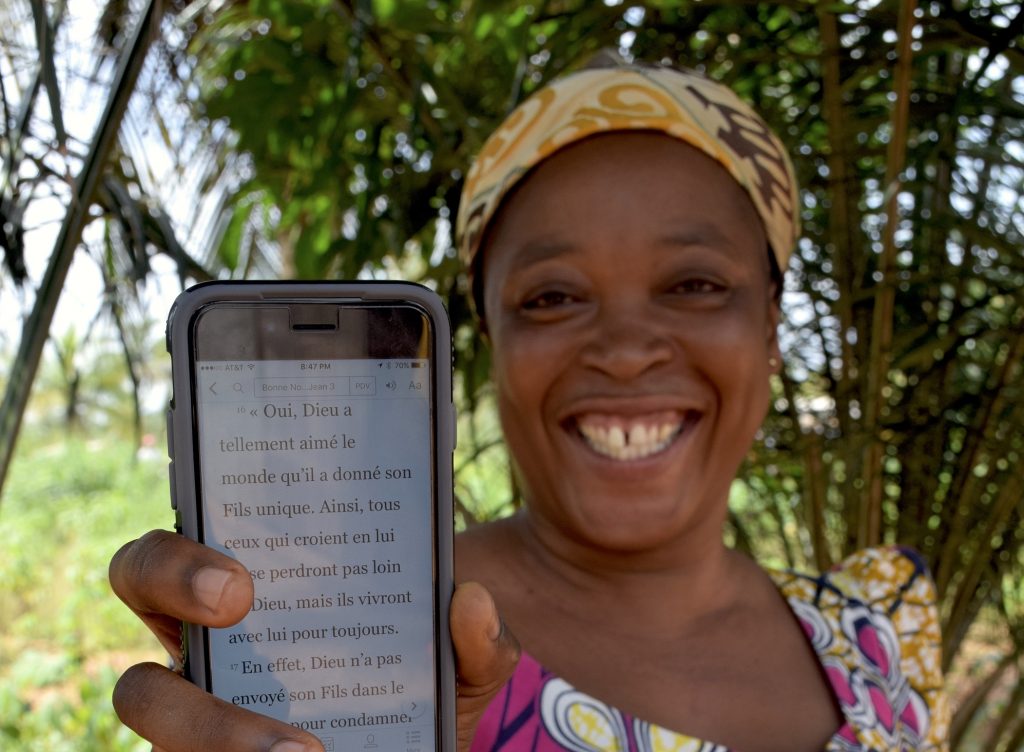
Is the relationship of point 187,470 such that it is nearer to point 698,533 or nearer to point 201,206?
point 698,533

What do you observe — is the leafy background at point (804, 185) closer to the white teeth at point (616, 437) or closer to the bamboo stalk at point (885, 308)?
the bamboo stalk at point (885, 308)

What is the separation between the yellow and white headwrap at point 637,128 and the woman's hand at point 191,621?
16.8 inches

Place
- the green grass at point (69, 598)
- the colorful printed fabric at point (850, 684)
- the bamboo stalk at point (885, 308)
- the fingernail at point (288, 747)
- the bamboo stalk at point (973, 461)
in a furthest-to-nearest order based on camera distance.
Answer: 1. the green grass at point (69, 598)
2. the bamboo stalk at point (973, 461)
3. the bamboo stalk at point (885, 308)
4. the colorful printed fabric at point (850, 684)
5. the fingernail at point (288, 747)

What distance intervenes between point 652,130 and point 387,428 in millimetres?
413

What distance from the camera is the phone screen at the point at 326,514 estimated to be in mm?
485

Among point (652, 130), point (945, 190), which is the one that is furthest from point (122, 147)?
point (945, 190)

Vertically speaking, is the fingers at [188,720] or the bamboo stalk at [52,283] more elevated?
the bamboo stalk at [52,283]

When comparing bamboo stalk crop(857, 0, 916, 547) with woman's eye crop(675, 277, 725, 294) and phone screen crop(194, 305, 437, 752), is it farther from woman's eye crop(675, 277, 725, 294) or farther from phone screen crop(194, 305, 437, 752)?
phone screen crop(194, 305, 437, 752)

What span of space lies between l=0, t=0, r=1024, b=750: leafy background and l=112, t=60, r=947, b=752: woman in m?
→ 0.26

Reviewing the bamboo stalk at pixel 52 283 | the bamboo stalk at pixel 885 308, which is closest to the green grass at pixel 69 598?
the bamboo stalk at pixel 52 283

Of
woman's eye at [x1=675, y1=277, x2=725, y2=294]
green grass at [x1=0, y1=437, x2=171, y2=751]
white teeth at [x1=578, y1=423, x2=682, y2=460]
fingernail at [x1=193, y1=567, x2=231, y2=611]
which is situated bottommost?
green grass at [x1=0, y1=437, x2=171, y2=751]

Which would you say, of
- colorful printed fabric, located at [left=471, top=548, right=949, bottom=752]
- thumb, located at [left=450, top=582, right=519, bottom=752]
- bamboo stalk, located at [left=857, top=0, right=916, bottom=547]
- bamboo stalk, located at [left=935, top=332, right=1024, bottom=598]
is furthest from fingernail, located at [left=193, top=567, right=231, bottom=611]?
bamboo stalk, located at [left=935, top=332, right=1024, bottom=598]

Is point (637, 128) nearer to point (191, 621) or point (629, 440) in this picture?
point (629, 440)

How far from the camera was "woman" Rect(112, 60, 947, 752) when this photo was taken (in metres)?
0.76
